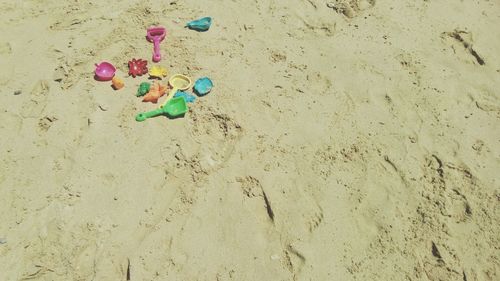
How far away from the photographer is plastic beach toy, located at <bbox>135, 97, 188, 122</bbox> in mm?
2531

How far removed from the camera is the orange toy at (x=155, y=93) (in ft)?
8.59

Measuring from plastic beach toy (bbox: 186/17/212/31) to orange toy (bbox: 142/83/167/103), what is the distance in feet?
1.91

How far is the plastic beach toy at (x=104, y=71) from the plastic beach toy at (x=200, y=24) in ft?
2.14

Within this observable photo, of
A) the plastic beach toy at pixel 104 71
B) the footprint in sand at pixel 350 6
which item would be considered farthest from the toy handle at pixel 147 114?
the footprint in sand at pixel 350 6

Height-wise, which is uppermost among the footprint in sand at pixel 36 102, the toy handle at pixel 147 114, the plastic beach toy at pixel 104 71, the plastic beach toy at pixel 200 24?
the plastic beach toy at pixel 200 24

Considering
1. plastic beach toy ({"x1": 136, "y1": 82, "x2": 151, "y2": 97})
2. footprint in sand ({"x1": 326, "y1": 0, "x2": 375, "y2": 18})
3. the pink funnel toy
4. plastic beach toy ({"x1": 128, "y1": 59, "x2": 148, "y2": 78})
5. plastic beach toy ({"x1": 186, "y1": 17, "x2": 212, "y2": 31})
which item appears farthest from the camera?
footprint in sand ({"x1": 326, "y1": 0, "x2": 375, "y2": 18})

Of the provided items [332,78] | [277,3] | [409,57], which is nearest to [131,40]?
[277,3]

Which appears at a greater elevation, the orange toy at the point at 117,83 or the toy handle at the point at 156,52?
the toy handle at the point at 156,52

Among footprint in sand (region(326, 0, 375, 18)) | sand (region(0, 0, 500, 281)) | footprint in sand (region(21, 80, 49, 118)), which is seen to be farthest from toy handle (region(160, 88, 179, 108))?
footprint in sand (region(326, 0, 375, 18))

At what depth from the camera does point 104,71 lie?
271 centimetres

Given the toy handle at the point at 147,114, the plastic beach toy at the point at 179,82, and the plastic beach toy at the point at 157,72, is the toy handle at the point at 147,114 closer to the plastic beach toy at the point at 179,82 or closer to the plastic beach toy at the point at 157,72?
the plastic beach toy at the point at 179,82

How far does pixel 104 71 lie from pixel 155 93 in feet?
1.26

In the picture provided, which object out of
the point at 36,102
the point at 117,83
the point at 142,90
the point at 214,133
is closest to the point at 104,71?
the point at 117,83

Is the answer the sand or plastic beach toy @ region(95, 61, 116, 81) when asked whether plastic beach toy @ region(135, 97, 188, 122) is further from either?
plastic beach toy @ region(95, 61, 116, 81)
